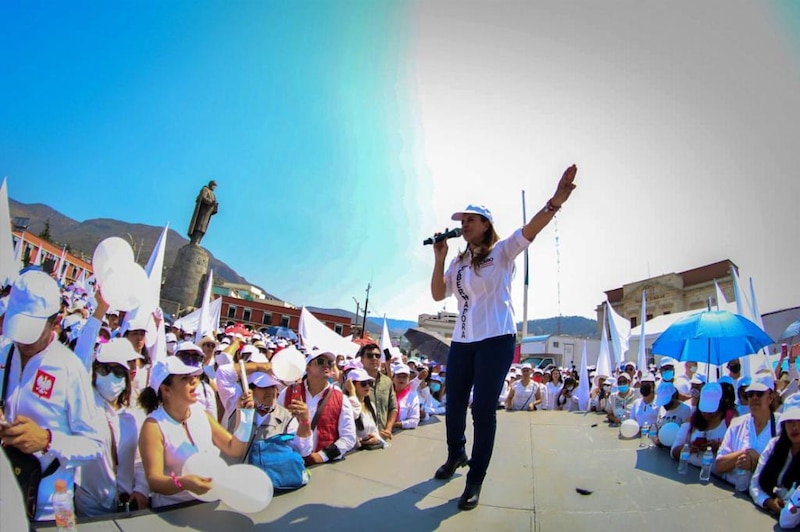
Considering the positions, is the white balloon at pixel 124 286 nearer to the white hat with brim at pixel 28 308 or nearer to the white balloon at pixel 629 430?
the white hat with brim at pixel 28 308

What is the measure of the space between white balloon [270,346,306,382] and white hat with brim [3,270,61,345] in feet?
6.45

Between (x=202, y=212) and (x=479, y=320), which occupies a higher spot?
(x=202, y=212)

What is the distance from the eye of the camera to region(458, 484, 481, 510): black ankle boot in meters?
2.61

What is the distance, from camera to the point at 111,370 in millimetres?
2752

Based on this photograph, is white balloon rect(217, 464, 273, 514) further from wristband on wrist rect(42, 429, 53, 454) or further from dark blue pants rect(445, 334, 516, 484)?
dark blue pants rect(445, 334, 516, 484)

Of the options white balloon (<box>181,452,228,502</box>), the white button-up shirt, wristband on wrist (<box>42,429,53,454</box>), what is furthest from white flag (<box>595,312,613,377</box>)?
wristband on wrist (<box>42,429,53,454</box>)

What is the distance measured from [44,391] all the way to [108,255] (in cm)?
102

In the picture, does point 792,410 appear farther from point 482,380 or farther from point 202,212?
point 202,212

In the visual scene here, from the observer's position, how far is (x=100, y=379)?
2.71 m

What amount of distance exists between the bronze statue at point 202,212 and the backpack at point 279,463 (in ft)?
80.1

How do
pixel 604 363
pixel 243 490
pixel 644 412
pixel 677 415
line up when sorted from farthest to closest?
pixel 604 363, pixel 644 412, pixel 677 415, pixel 243 490

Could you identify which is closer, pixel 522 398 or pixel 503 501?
pixel 503 501

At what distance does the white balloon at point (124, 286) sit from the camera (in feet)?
8.85

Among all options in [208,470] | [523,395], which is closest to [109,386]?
[208,470]
